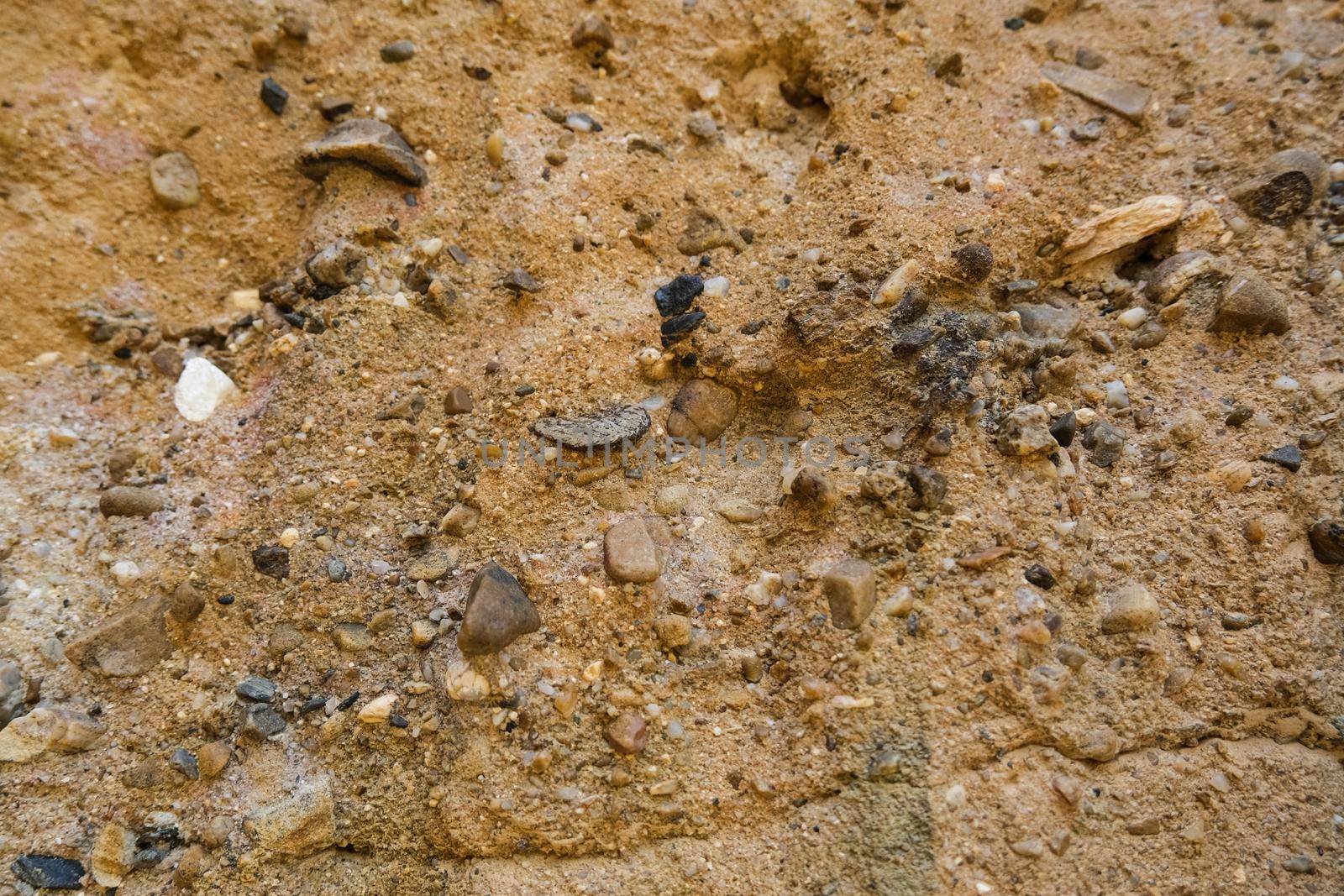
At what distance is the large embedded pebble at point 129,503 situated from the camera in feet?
6.18

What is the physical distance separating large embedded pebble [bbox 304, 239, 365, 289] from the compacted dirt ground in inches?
0.5

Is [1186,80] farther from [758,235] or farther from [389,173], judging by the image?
[389,173]

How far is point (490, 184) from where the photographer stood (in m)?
2.06

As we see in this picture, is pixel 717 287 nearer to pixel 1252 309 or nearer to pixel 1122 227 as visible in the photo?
pixel 1122 227

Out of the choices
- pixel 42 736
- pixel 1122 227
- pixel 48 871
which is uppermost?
pixel 1122 227

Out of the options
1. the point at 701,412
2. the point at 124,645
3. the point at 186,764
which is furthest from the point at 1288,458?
the point at 124,645

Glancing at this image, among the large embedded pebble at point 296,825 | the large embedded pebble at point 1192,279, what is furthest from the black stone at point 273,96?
the large embedded pebble at point 1192,279

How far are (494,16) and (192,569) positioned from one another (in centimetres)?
161

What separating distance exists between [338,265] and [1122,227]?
1.93 meters

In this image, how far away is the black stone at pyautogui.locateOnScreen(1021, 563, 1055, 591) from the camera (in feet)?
5.43

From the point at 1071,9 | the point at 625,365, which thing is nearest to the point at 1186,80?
the point at 1071,9

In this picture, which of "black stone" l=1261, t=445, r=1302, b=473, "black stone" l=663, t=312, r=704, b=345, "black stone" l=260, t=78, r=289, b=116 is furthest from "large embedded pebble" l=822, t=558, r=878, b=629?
"black stone" l=260, t=78, r=289, b=116

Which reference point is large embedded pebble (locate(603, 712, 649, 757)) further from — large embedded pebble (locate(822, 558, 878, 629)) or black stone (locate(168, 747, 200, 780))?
black stone (locate(168, 747, 200, 780))

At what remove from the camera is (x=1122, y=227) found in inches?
76.7
